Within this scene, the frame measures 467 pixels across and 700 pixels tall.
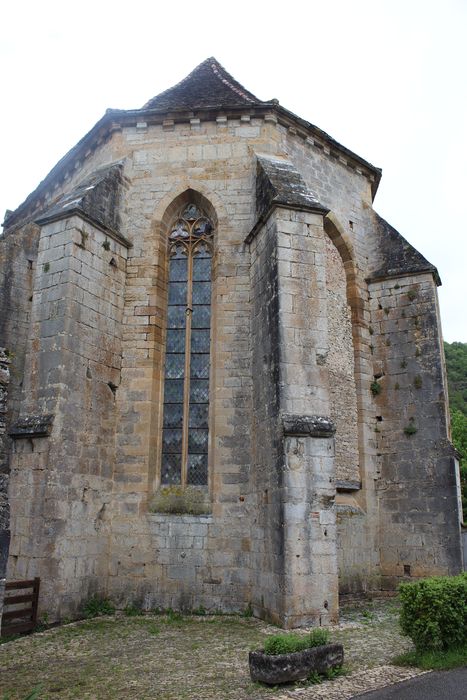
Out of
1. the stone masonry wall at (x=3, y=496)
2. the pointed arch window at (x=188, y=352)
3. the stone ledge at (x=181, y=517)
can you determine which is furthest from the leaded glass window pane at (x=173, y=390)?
the stone masonry wall at (x=3, y=496)

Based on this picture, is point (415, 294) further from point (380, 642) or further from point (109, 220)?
point (380, 642)

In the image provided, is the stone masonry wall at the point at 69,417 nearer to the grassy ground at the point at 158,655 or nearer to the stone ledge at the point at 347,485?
the grassy ground at the point at 158,655

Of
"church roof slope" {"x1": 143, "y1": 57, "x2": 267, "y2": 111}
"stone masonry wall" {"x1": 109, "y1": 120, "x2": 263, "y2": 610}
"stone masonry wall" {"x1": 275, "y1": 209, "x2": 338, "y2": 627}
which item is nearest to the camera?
"stone masonry wall" {"x1": 275, "y1": 209, "x2": 338, "y2": 627}

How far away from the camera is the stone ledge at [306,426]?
27.9ft

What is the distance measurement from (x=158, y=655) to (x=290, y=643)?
6.43 ft

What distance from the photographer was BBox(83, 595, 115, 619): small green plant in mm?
8961

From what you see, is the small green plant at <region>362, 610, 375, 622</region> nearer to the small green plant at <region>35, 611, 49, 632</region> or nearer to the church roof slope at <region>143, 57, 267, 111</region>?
the small green plant at <region>35, 611, 49, 632</region>

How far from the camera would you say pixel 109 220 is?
1077cm

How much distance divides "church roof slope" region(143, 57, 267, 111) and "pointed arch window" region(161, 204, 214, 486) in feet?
6.94

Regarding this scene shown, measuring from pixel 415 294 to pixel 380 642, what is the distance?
7128 mm

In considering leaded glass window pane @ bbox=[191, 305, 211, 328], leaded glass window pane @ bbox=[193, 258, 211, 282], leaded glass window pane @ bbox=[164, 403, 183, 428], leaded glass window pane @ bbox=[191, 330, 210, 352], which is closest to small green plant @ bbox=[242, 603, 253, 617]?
leaded glass window pane @ bbox=[164, 403, 183, 428]

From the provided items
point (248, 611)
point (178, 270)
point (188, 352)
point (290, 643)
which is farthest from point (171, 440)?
point (290, 643)

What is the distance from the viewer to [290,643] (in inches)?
223

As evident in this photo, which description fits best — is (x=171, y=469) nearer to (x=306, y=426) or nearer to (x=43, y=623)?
(x=306, y=426)
